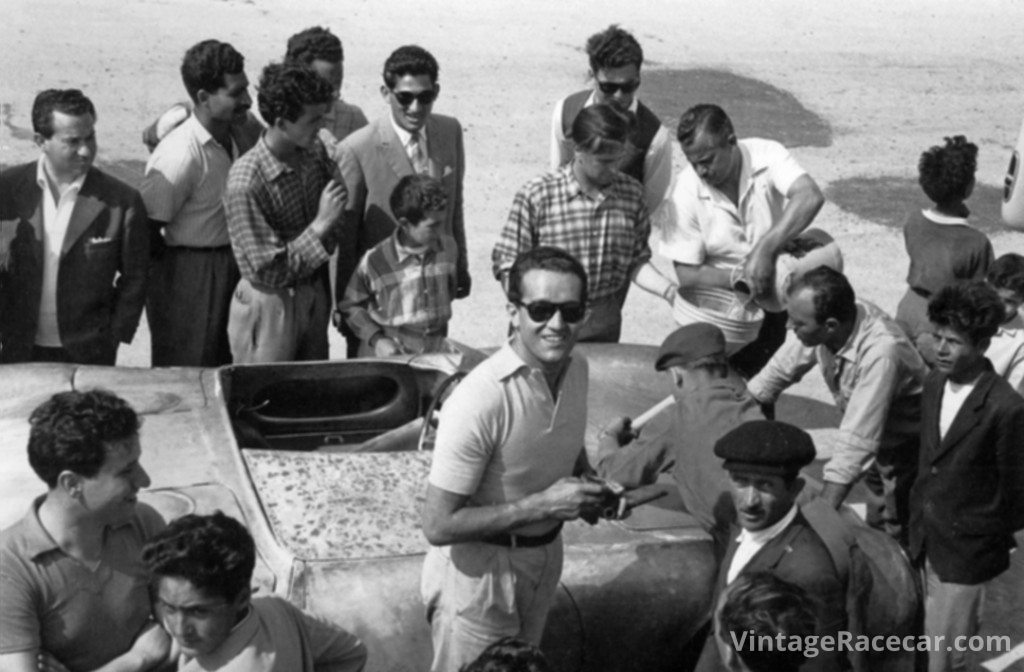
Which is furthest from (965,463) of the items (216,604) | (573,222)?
(216,604)

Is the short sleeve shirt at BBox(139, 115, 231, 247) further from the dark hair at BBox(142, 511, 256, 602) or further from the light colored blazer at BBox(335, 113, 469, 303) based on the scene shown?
the dark hair at BBox(142, 511, 256, 602)

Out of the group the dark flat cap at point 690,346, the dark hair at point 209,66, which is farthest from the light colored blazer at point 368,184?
the dark flat cap at point 690,346

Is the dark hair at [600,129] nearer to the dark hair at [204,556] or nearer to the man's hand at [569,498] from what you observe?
the man's hand at [569,498]

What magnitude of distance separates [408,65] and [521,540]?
3.29 m

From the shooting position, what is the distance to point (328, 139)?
25.3 ft

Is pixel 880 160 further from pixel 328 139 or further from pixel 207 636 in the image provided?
pixel 207 636

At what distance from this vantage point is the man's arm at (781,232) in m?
6.94

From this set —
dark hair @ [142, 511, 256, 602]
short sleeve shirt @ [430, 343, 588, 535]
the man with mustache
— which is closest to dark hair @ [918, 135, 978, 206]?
the man with mustache

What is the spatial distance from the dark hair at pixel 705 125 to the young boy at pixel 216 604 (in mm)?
3576

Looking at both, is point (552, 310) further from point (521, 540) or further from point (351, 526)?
point (351, 526)

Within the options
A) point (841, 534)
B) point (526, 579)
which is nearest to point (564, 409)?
point (526, 579)

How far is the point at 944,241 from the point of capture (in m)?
7.65

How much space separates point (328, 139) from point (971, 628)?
3576 millimetres

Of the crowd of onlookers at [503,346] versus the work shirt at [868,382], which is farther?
the work shirt at [868,382]
